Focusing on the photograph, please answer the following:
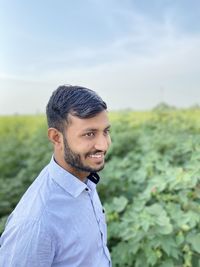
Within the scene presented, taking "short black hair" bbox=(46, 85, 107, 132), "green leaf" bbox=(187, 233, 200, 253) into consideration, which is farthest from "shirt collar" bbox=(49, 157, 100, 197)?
"green leaf" bbox=(187, 233, 200, 253)

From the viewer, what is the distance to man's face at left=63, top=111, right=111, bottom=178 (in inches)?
52.9

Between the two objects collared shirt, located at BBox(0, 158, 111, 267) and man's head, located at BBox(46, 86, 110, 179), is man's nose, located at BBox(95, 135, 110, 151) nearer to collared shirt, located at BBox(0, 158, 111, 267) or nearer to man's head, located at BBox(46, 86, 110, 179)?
man's head, located at BBox(46, 86, 110, 179)

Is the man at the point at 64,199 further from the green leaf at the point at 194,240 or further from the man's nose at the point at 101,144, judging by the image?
the green leaf at the point at 194,240

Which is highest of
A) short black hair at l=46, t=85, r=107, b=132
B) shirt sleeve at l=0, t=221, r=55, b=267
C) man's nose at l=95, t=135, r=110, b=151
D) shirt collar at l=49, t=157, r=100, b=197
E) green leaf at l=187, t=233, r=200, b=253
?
short black hair at l=46, t=85, r=107, b=132

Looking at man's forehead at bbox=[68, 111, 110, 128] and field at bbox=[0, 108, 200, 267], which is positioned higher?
man's forehead at bbox=[68, 111, 110, 128]

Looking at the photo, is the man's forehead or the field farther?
the field

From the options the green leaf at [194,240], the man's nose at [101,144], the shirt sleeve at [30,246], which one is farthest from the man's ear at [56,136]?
the green leaf at [194,240]

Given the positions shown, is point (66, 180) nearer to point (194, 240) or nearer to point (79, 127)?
point (79, 127)

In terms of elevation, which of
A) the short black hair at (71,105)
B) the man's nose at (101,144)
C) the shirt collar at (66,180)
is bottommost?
the shirt collar at (66,180)

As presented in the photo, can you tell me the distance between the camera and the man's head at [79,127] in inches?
52.8

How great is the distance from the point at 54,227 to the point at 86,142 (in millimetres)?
254

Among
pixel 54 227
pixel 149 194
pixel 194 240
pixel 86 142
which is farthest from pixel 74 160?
pixel 149 194

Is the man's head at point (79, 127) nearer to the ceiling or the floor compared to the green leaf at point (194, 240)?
nearer to the ceiling

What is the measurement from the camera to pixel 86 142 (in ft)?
4.43
